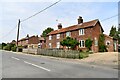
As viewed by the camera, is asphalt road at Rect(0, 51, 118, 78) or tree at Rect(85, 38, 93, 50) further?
tree at Rect(85, 38, 93, 50)

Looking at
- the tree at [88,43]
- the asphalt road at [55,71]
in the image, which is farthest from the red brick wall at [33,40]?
the asphalt road at [55,71]

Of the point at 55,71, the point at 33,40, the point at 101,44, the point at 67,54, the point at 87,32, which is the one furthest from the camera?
the point at 33,40

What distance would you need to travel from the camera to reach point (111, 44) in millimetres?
48125

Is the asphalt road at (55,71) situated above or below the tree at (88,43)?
below

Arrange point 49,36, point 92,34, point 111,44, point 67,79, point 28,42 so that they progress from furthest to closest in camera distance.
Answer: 1. point 28,42
2. point 49,36
3. point 111,44
4. point 92,34
5. point 67,79

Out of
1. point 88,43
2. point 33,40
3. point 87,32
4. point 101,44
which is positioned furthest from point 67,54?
point 33,40

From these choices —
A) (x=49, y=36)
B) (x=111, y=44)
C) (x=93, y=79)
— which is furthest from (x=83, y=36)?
(x=93, y=79)

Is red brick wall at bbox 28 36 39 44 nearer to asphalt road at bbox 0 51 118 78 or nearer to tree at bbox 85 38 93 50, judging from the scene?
tree at bbox 85 38 93 50

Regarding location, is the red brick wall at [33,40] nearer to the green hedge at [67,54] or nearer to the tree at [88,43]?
the tree at [88,43]

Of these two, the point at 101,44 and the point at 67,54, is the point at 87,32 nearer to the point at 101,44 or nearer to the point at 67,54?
the point at 101,44

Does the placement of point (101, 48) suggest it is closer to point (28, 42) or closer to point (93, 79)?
point (93, 79)

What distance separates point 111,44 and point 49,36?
70.0ft

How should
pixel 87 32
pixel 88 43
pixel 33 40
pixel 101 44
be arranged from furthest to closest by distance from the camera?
pixel 33 40 → pixel 87 32 → pixel 101 44 → pixel 88 43

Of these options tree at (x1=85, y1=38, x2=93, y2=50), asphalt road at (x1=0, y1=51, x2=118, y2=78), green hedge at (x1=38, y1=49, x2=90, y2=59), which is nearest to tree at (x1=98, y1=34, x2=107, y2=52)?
tree at (x1=85, y1=38, x2=93, y2=50)
